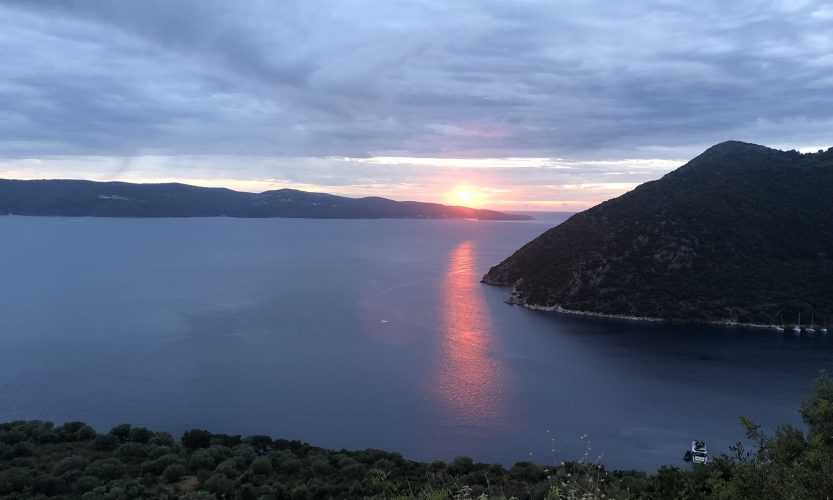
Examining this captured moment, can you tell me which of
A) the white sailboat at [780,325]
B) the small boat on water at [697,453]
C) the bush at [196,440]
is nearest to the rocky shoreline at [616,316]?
the white sailboat at [780,325]

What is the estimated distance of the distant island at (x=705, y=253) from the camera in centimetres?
7725

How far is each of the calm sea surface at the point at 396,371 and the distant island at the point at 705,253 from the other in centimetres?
570

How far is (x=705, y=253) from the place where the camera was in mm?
84250

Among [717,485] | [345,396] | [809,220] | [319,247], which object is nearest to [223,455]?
[345,396]

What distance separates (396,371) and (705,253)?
56.3 m

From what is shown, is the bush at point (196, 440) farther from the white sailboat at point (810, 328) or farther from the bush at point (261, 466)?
the white sailboat at point (810, 328)

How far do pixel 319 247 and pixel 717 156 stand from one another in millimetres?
127016

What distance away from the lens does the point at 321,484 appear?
23.2 metres

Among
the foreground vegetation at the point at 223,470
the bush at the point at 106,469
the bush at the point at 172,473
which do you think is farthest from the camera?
the bush at the point at 172,473

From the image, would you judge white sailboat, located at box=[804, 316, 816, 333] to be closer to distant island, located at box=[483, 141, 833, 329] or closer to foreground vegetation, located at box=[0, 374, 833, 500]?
distant island, located at box=[483, 141, 833, 329]

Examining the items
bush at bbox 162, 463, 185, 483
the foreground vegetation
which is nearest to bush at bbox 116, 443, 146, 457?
the foreground vegetation

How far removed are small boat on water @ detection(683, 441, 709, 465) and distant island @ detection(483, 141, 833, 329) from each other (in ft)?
139

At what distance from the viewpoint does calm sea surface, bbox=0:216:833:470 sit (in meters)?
43.3

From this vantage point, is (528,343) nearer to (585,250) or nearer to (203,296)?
(585,250)
